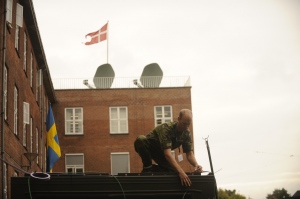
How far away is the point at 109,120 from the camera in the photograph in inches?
1649

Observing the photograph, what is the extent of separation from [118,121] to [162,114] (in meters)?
3.12

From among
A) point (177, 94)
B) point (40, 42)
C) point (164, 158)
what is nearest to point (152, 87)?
point (177, 94)

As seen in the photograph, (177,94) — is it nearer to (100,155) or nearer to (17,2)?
(100,155)

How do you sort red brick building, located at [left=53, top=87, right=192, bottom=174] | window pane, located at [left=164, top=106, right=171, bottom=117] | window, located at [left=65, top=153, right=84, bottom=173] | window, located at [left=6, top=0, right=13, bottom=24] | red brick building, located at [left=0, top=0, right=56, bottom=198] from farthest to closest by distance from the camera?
window pane, located at [left=164, top=106, right=171, bottom=117]
red brick building, located at [left=53, top=87, right=192, bottom=174]
window, located at [left=65, top=153, right=84, bottom=173]
window, located at [left=6, top=0, right=13, bottom=24]
red brick building, located at [left=0, top=0, right=56, bottom=198]

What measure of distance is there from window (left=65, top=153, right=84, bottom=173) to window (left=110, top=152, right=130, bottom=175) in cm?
208

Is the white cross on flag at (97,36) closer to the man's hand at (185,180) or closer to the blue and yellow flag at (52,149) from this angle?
the blue and yellow flag at (52,149)

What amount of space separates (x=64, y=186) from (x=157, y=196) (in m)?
1.08

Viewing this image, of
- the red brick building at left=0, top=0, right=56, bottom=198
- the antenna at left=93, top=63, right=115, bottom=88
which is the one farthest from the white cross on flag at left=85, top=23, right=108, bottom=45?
the red brick building at left=0, top=0, right=56, bottom=198

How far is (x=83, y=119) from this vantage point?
41.8 m

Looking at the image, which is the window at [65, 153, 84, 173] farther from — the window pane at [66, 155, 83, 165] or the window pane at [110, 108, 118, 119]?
the window pane at [110, 108, 118, 119]

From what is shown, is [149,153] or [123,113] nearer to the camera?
[149,153]

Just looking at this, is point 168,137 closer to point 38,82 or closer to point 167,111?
point 38,82

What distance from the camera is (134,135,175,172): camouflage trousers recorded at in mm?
8180

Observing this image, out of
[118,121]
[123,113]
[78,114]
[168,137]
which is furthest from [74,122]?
[168,137]
